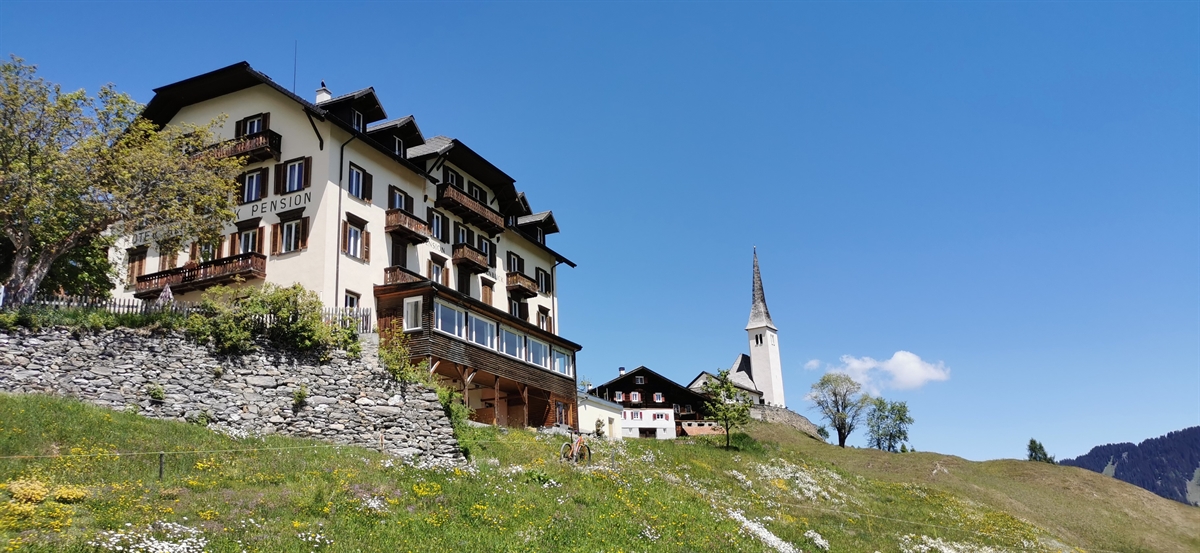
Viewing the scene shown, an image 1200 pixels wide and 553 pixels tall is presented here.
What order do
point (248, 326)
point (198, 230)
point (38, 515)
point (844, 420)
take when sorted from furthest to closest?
1. point (844, 420)
2. point (198, 230)
3. point (248, 326)
4. point (38, 515)

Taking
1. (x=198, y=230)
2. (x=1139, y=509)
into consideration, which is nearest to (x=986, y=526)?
(x=1139, y=509)

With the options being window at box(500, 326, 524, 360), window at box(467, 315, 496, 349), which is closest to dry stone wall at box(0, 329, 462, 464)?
window at box(467, 315, 496, 349)

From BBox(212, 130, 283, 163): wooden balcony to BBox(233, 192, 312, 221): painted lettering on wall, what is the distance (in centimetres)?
222

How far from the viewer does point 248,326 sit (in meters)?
32.7

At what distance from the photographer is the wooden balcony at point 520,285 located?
56719 mm

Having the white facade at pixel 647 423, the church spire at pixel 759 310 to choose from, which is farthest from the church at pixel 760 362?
the white facade at pixel 647 423

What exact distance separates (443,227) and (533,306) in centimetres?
1098

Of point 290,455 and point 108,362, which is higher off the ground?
point 108,362

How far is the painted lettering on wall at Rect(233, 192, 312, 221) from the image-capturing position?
4266 cm

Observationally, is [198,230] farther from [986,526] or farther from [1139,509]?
[1139,509]

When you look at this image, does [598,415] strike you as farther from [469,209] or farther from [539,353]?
[469,209]

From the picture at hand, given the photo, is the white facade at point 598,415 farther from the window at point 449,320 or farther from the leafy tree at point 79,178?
the leafy tree at point 79,178

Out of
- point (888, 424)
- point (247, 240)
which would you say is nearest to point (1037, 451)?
point (888, 424)

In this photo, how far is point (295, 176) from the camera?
4350 centimetres
